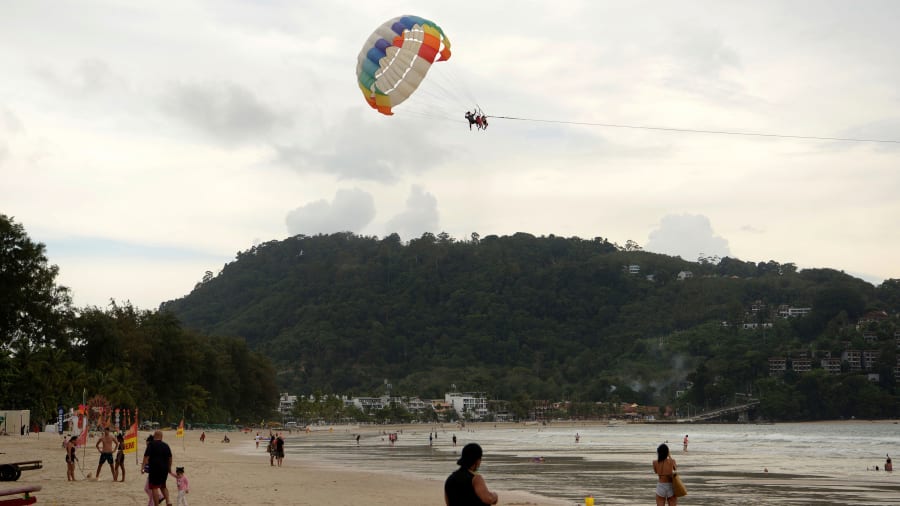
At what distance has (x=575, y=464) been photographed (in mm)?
40938

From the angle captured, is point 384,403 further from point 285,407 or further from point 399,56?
point 399,56

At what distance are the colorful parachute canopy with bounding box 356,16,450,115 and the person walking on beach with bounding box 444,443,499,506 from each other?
2002 centimetres

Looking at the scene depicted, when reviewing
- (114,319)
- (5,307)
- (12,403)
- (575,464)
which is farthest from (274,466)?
(114,319)

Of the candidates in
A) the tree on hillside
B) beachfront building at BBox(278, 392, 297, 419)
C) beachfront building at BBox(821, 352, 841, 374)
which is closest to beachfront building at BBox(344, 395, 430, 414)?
beachfront building at BBox(278, 392, 297, 419)

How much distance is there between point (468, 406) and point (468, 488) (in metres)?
186

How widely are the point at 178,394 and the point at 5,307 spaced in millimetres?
39398

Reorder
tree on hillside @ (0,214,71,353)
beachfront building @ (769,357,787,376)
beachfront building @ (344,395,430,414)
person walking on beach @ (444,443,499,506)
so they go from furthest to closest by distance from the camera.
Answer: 1. beachfront building @ (344,395,430,414)
2. beachfront building @ (769,357,787,376)
3. tree on hillside @ (0,214,71,353)
4. person walking on beach @ (444,443,499,506)

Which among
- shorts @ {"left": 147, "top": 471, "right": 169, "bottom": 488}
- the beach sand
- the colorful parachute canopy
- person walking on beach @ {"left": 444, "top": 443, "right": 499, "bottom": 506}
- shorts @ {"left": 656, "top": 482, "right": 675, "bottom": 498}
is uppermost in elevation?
the colorful parachute canopy

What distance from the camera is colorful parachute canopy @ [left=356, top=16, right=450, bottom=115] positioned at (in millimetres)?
27250

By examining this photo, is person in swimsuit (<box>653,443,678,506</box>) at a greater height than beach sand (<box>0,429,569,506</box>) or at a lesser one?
greater

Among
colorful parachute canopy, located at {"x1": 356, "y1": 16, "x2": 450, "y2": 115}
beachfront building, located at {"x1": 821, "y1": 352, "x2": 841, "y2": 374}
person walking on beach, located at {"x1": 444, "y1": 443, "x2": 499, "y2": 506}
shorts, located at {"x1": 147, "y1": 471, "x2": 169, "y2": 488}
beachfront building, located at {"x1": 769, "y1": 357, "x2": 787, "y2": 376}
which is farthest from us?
beachfront building, located at {"x1": 769, "y1": 357, "x2": 787, "y2": 376}

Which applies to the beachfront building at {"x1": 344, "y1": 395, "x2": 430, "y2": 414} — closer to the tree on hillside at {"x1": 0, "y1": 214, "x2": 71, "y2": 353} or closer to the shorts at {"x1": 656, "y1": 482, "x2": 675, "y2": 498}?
the tree on hillside at {"x1": 0, "y1": 214, "x2": 71, "y2": 353}

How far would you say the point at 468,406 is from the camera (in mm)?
192750

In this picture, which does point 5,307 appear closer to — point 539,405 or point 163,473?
point 163,473
